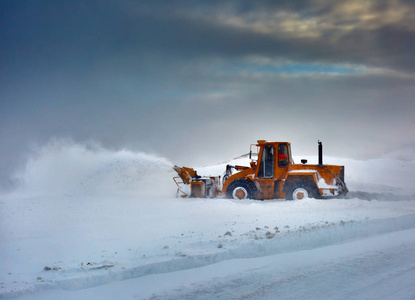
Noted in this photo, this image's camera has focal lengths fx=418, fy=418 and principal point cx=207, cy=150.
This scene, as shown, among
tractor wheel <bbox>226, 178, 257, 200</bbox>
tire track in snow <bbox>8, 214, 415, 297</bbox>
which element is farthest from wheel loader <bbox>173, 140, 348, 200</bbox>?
tire track in snow <bbox>8, 214, 415, 297</bbox>

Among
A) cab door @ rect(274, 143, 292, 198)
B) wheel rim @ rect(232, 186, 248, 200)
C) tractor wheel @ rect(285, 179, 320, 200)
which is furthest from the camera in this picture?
wheel rim @ rect(232, 186, 248, 200)

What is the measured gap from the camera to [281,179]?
17500mm

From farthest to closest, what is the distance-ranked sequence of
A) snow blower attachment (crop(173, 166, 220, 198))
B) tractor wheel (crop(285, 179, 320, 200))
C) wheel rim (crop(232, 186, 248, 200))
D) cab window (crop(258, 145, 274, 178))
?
snow blower attachment (crop(173, 166, 220, 198)) < wheel rim (crop(232, 186, 248, 200)) < cab window (crop(258, 145, 274, 178)) < tractor wheel (crop(285, 179, 320, 200))

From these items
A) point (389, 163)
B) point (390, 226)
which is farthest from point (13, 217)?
point (389, 163)

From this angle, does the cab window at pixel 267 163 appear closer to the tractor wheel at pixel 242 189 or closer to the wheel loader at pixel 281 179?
the wheel loader at pixel 281 179

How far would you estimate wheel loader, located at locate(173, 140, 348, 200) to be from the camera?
1688 centimetres

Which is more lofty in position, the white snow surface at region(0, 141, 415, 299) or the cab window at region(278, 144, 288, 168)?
the cab window at region(278, 144, 288, 168)

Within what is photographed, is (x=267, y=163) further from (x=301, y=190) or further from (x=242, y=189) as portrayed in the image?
(x=301, y=190)

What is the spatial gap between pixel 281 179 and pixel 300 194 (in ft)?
3.48

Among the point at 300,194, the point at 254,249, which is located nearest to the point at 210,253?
the point at 254,249

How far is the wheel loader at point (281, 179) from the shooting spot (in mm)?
16875

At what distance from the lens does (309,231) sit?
32.5 ft

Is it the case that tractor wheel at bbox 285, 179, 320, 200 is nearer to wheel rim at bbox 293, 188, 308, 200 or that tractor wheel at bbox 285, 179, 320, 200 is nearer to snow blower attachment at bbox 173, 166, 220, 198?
wheel rim at bbox 293, 188, 308, 200

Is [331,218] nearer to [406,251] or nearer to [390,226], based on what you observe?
[390,226]
